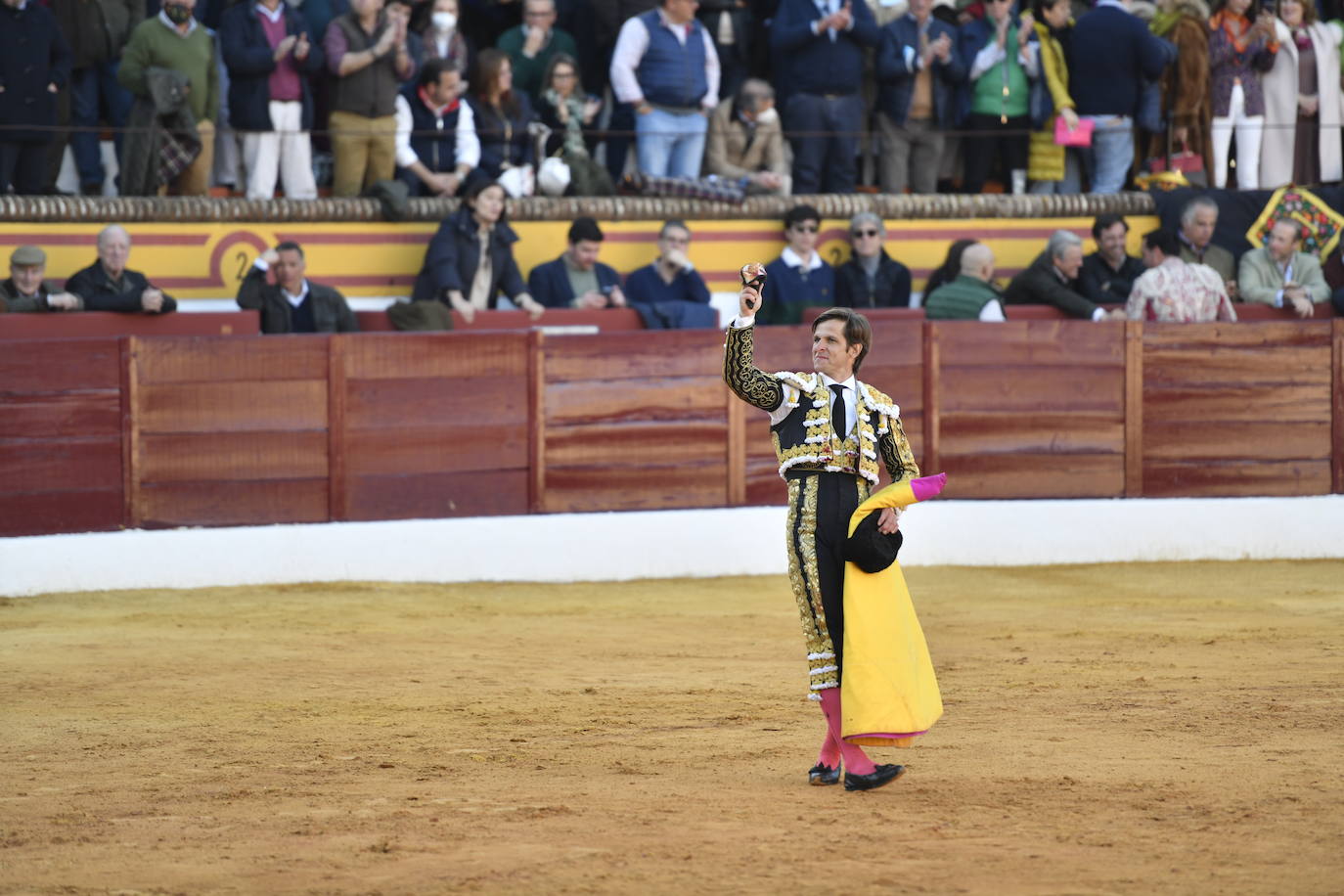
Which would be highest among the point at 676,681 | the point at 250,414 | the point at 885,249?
the point at 885,249

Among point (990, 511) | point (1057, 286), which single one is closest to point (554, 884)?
point (990, 511)

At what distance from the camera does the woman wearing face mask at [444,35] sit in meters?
11.8

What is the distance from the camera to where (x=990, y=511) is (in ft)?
38.0

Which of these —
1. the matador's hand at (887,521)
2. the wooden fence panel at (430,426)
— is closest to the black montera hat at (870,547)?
the matador's hand at (887,521)

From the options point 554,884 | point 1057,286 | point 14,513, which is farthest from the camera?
point 1057,286

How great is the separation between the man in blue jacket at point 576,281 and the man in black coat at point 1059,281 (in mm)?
2502

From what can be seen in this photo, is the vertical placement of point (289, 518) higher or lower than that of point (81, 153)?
lower

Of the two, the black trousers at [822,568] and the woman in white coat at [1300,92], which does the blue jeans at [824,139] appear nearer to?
the woman in white coat at [1300,92]

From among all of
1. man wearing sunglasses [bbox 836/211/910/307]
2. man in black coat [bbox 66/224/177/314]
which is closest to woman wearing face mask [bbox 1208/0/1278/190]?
man wearing sunglasses [bbox 836/211/910/307]

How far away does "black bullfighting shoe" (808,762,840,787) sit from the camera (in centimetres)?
571

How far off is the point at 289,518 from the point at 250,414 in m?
0.58

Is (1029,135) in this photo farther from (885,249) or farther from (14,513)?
(14,513)

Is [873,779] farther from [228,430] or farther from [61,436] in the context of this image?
[61,436]

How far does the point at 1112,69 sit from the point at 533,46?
370 cm
